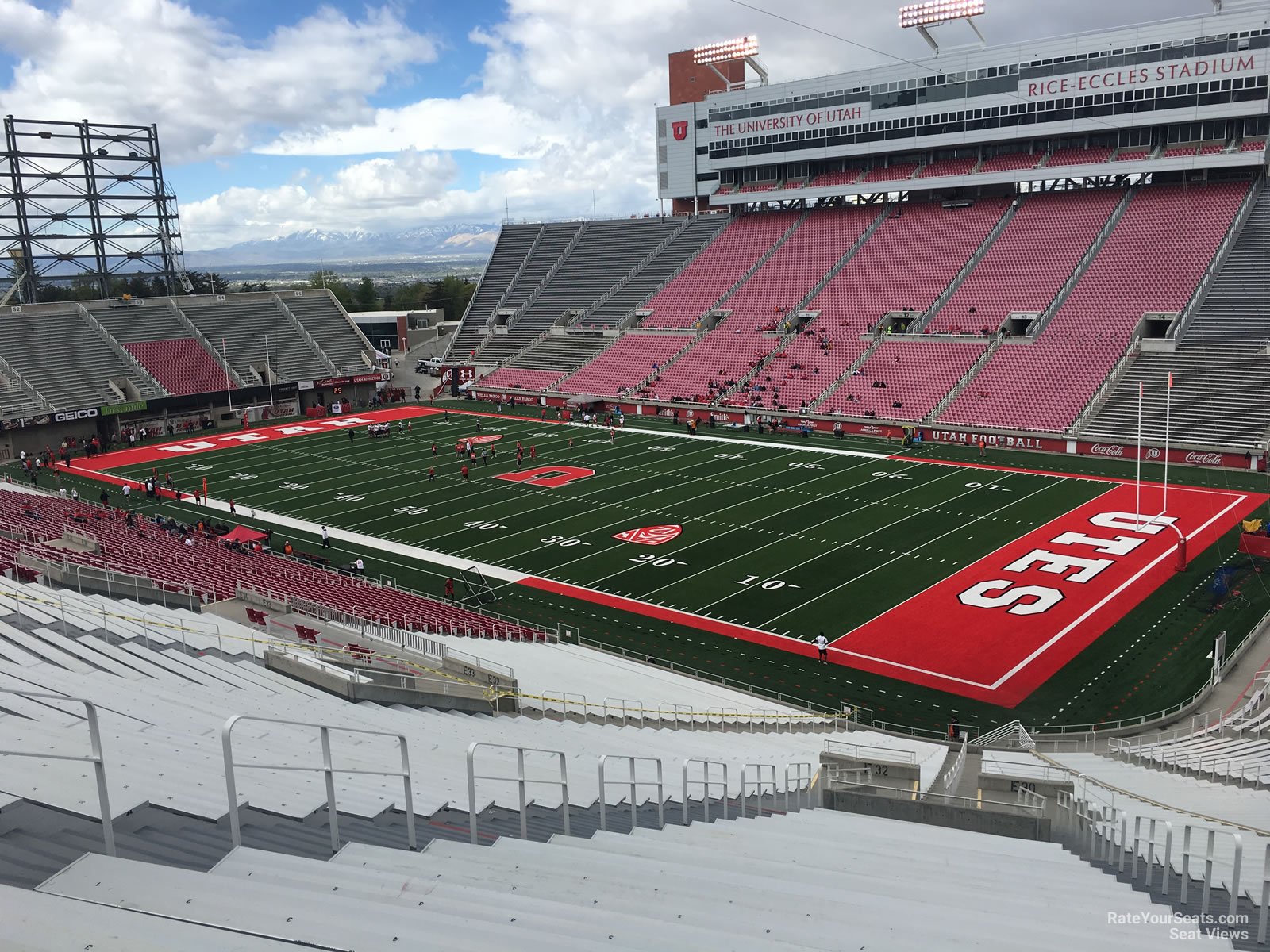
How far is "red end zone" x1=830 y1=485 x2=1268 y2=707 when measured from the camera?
18953mm

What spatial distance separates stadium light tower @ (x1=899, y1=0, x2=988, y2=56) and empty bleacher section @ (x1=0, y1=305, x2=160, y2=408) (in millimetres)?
44342

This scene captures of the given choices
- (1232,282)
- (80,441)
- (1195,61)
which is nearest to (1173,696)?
(1232,282)

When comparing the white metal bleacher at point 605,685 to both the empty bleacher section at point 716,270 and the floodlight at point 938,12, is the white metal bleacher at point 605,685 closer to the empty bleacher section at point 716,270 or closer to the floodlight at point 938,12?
the empty bleacher section at point 716,270

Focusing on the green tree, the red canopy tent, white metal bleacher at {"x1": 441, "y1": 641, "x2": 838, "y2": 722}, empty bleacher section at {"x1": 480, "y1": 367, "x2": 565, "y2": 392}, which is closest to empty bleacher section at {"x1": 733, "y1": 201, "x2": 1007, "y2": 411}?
empty bleacher section at {"x1": 480, "y1": 367, "x2": 565, "y2": 392}

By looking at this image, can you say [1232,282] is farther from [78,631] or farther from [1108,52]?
[78,631]

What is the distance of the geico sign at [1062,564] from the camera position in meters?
22.2

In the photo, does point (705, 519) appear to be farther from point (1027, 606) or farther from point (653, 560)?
point (1027, 606)

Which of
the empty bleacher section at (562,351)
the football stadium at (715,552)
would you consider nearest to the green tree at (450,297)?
the football stadium at (715,552)

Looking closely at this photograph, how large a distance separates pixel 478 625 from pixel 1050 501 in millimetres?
19716

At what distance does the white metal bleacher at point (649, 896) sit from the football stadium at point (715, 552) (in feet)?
0.14

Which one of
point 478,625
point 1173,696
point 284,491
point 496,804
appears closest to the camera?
point 496,804

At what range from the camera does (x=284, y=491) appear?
35.4 m

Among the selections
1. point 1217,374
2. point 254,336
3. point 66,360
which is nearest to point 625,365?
point 254,336

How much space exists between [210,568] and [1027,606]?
18.1 metres
